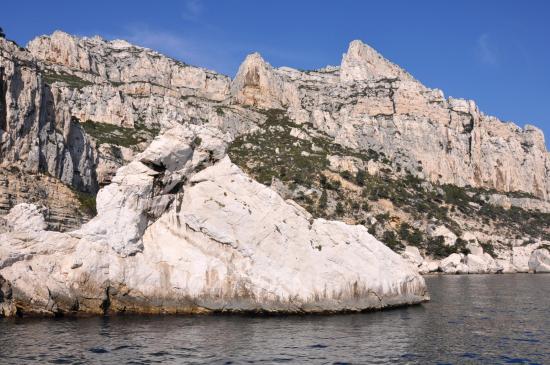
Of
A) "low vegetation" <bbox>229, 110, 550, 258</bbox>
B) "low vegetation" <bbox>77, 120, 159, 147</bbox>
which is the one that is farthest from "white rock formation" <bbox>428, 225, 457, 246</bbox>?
"low vegetation" <bbox>77, 120, 159, 147</bbox>

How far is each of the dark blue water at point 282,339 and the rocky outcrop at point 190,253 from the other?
1.77m

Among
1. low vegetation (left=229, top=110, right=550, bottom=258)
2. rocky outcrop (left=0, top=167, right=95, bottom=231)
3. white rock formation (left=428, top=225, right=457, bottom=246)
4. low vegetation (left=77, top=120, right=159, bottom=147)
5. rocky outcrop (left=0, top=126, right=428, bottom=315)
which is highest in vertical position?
low vegetation (left=77, top=120, right=159, bottom=147)

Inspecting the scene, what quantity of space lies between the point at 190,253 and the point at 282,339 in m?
10.8

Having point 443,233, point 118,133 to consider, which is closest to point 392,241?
point 443,233

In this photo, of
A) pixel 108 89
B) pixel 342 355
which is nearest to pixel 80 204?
pixel 342 355

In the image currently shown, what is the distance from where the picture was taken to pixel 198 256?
34.9 m

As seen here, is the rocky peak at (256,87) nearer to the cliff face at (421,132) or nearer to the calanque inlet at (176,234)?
the cliff face at (421,132)

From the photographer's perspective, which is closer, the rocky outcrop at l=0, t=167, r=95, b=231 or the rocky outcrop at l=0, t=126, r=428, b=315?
the rocky outcrop at l=0, t=126, r=428, b=315

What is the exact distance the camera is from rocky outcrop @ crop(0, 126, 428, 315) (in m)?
31.9

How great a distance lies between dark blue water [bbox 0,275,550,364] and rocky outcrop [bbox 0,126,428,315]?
1766 mm

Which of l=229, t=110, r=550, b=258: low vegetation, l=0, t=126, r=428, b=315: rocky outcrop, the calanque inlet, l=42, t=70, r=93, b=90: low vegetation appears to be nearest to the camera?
l=0, t=126, r=428, b=315: rocky outcrop

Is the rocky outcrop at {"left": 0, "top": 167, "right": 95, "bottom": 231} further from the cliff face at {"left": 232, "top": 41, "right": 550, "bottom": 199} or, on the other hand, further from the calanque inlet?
the cliff face at {"left": 232, "top": 41, "right": 550, "bottom": 199}

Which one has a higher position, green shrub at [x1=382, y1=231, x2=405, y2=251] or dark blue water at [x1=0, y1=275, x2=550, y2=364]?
green shrub at [x1=382, y1=231, x2=405, y2=251]

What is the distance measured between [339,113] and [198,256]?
525 ft
